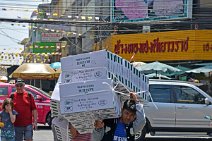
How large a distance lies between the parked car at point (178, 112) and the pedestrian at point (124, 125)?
9024 mm

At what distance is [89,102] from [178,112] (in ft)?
32.0

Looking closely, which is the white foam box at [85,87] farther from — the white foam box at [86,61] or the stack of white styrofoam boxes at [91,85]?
the white foam box at [86,61]

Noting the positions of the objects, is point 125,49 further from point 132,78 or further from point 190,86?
point 132,78

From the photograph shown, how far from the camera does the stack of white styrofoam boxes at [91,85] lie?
18.5 feet

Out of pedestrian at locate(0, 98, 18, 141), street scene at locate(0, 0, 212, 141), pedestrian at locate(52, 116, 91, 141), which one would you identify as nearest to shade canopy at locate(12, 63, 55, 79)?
street scene at locate(0, 0, 212, 141)

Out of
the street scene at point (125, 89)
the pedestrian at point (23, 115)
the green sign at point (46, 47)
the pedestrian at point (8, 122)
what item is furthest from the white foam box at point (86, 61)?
the green sign at point (46, 47)

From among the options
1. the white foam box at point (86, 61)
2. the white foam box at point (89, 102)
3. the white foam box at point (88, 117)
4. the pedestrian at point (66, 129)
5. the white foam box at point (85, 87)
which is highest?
the white foam box at point (86, 61)

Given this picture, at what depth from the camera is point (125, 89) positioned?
588cm

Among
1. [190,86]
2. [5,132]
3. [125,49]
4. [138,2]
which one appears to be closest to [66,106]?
[5,132]

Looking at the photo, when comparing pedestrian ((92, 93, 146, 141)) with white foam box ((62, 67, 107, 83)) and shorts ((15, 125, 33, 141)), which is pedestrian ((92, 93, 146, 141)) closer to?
white foam box ((62, 67, 107, 83))

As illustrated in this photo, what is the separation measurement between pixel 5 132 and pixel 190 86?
282 inches

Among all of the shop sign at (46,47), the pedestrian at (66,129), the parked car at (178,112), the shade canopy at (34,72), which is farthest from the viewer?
the shop sign at (46,47)

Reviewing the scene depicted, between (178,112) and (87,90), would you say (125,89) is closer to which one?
(87,90)

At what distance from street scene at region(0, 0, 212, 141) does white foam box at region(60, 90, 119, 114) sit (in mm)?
11
